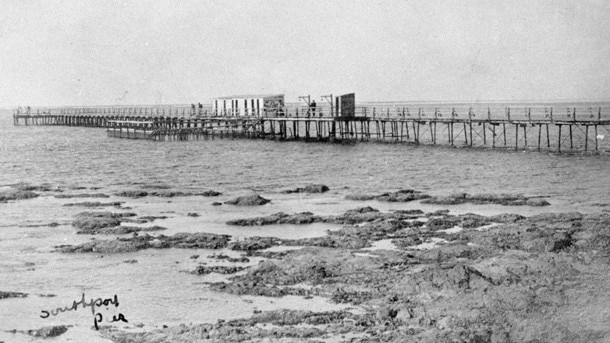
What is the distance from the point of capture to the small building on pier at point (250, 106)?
78750 mm

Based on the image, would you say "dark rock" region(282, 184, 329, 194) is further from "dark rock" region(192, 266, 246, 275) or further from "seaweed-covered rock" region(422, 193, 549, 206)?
"dark rock" region(192, 266, 246, 275)

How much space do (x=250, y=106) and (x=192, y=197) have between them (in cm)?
4712

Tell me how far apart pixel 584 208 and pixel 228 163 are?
97.9 feet

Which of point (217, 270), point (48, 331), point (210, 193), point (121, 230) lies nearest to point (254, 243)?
point (217, 270)

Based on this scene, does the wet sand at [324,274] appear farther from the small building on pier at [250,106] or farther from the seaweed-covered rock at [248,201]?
the small building on pier at [250,106]

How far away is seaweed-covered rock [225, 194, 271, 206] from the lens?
3158 cm

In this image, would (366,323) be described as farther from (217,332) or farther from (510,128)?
(510,128)

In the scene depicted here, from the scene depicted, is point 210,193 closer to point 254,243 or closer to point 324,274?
point 254,243

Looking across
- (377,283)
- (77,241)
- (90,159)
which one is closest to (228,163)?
(90,159)

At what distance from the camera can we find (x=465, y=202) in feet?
101

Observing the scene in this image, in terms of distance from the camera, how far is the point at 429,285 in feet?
51.0

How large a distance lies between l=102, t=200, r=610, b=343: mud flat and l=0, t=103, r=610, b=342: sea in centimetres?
87
